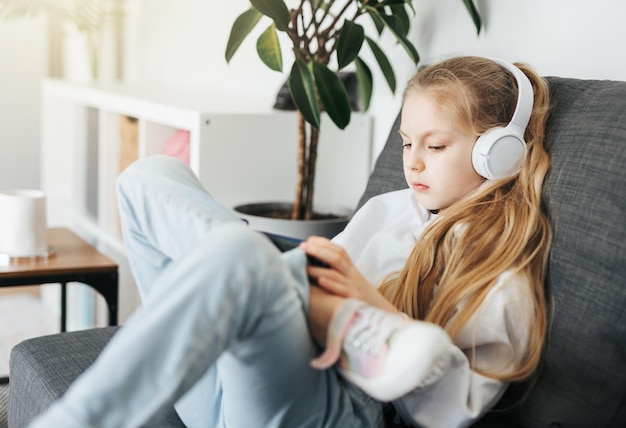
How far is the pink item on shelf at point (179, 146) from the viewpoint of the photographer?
2.13 meters

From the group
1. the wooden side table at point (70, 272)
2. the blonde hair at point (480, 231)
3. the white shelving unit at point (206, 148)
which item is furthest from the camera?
the white shelving unit at point (206, 148)

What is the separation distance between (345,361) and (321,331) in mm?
44

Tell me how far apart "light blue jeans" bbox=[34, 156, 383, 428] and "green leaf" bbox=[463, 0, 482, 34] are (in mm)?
769

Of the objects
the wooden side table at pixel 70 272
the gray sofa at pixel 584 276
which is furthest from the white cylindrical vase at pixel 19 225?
the gray sofa at pixel 584 276

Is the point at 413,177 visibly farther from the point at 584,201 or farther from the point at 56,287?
the point at 56,287

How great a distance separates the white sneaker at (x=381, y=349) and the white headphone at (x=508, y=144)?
34 centimetres

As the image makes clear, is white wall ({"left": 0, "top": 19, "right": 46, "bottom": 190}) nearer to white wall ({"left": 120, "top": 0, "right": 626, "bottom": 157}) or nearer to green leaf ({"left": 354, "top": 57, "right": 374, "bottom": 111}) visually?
white wall ({"left": 120, "top": 0, "right": 626, "bottom": 157})

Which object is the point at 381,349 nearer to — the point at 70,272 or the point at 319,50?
the point at 319,50

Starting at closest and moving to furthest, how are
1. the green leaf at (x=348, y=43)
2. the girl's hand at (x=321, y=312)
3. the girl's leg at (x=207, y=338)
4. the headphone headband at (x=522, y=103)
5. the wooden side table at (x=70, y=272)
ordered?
1. the girl's leg at (x=207, y=338)
2. the girl's hand at (x=321, y=312)
3. the headphone headband at (x=522, y=103)
4. the green leaf at (x=348, y=43)
5. the wooden side table at (x=70, y=272)

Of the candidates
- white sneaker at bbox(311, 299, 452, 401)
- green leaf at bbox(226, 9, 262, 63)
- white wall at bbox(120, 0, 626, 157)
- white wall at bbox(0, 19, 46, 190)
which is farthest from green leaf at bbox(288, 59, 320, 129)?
white wall at bbox(0, 19, 46, 190)

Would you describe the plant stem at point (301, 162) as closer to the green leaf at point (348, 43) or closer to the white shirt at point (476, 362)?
the green leaf at point (348, 43)

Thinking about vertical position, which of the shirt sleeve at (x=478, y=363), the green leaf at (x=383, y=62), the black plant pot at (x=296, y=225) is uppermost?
the green leaf at (x=383, y=62)

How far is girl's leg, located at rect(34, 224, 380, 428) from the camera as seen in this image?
80cm

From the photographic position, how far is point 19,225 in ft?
5.97
